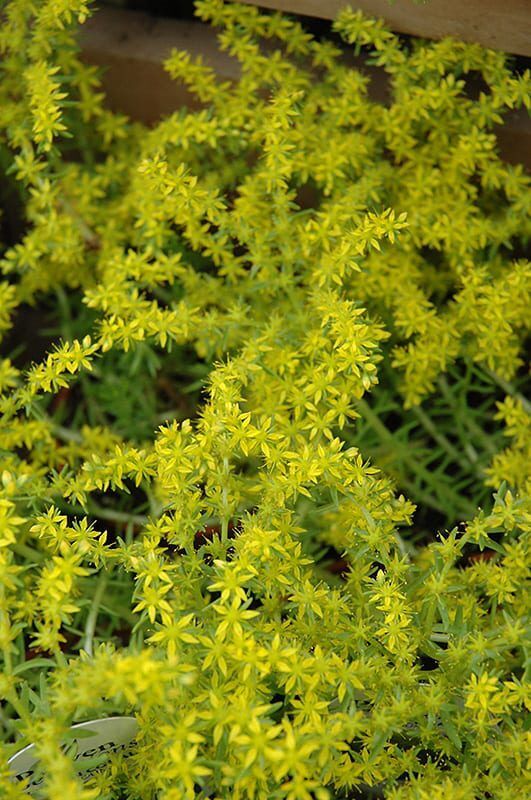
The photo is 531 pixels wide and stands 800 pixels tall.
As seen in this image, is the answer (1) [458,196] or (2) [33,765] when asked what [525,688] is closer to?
(2) [33,765]

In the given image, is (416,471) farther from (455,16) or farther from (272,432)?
(455,16)

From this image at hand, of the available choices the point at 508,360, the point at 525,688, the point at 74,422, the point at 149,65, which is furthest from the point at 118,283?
the point at 525,688

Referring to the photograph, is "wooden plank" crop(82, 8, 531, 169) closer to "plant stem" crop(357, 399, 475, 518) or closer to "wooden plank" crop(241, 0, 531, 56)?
"wooden plank" crop(241, 0, 531, 56)

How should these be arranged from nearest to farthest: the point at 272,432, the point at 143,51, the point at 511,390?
1. the point at 272,432
2. the point at 511,390
3. the point at 143,51

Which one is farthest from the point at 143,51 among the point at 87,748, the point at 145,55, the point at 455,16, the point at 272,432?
the point at 87,748

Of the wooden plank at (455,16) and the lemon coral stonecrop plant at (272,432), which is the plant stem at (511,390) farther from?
the wooden plank at (455,16)

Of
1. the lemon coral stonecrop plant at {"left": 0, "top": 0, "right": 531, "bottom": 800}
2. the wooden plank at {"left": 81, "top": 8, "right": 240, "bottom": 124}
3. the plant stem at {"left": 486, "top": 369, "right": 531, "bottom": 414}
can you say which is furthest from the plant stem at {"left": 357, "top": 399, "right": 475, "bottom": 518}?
the wooden plank at {"left": 81, "top": 8, "right": 240, "bottom": 124}
